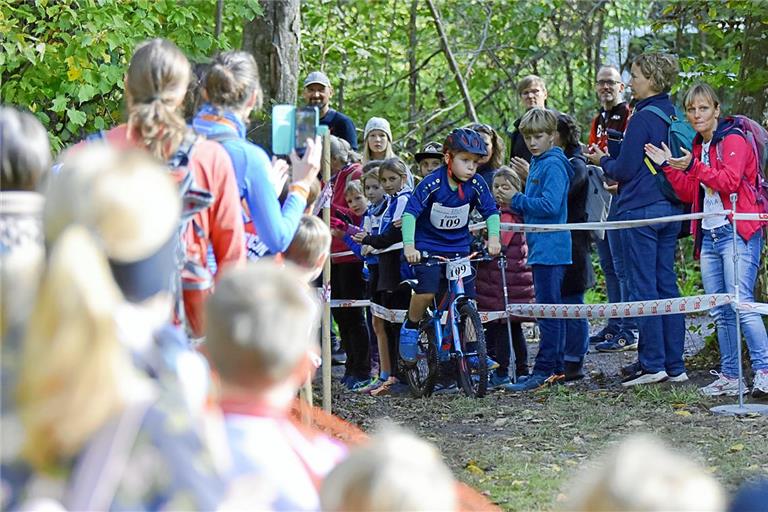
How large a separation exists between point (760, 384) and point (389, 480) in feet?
22.2

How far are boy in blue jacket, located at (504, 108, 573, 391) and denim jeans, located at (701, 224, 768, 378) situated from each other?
4.10ft

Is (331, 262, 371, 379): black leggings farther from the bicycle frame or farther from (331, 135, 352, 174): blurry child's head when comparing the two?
the bicycle frame

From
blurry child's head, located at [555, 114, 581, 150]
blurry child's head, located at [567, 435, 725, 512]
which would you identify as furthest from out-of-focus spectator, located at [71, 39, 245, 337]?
blurry child's head, located at [555, 114, 581, 150]

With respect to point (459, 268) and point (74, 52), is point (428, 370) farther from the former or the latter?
point (74, 52)

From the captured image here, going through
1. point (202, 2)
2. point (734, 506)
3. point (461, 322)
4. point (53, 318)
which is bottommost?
point (461, 322)

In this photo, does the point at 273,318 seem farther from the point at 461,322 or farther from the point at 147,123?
the point at 461,322

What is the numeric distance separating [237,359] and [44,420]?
0.47 m

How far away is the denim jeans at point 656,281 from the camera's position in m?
9.51

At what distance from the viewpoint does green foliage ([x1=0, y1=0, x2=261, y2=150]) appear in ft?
34.2

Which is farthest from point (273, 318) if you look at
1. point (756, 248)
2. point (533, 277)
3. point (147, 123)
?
point (533, 277)

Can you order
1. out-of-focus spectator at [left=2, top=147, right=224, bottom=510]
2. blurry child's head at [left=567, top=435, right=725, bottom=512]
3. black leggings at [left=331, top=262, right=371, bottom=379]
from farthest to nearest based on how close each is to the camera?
black leggings at [left=331, top=262, right=371, bottom=379] < out-of-focus spectator at [left=2, top=147, right=224, bottom=510] < blurry child's head at [left=567, top=435, right=725, bottom=512]

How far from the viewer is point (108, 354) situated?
2.39m

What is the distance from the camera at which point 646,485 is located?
2264 millimetres

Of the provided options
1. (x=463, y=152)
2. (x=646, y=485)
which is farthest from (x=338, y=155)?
(x=646, y=485)
